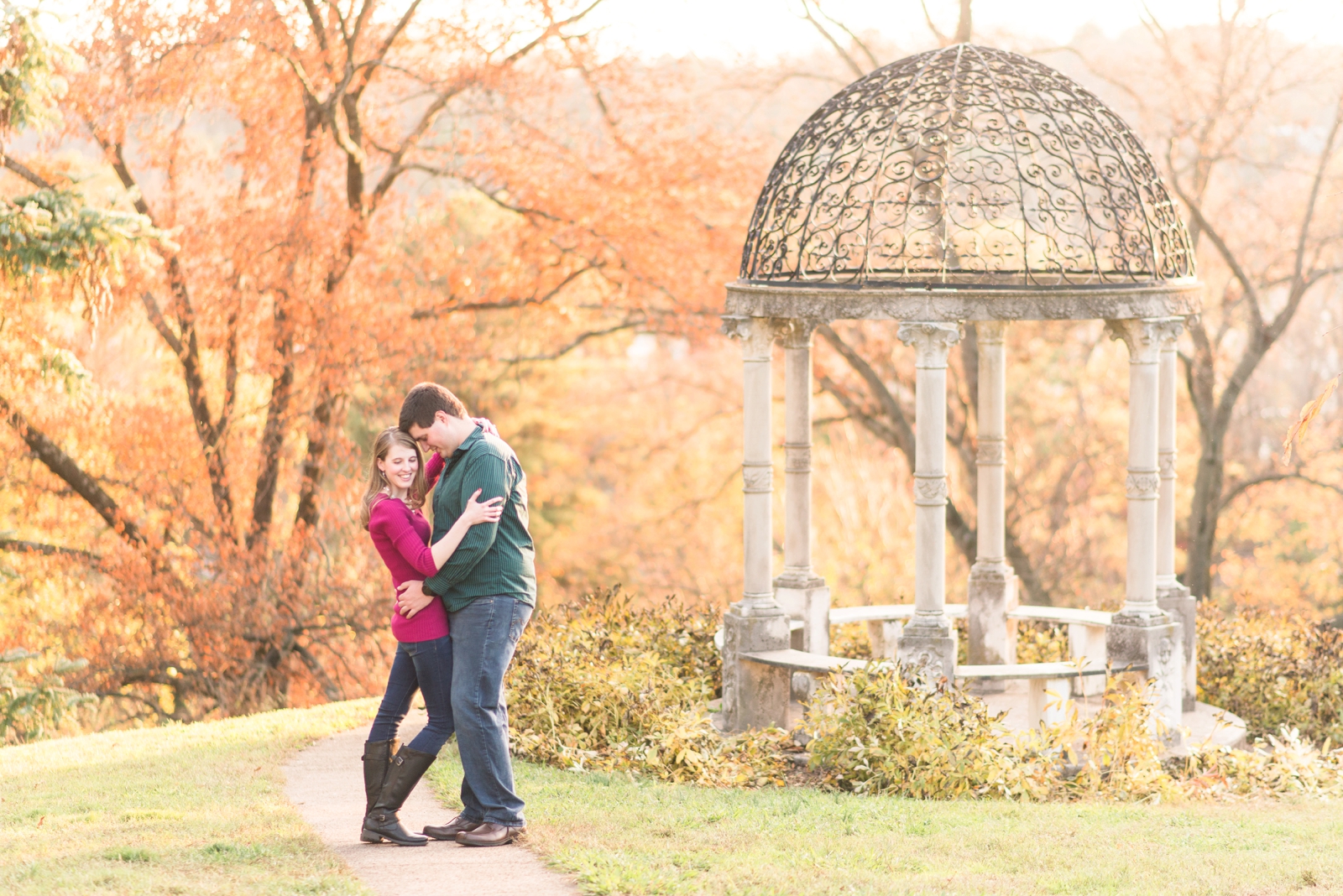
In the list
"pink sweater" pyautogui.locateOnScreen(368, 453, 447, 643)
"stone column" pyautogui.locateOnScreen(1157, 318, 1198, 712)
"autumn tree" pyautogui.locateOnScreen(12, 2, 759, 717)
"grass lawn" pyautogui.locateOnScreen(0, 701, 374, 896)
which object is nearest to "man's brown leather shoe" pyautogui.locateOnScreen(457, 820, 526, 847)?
"grass lawn" pyautogui.locateOnScreen(0, 701, 374, 896)

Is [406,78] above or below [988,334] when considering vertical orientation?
above

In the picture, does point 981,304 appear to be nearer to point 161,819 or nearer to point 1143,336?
point 1143,336

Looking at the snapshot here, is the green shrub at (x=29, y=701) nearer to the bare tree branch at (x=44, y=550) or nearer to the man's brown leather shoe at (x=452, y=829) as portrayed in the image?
the bare tree branch at (x=44, y=550)

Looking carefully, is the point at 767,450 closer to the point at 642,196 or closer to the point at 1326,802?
the point at 1326,802

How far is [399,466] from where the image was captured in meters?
5.45

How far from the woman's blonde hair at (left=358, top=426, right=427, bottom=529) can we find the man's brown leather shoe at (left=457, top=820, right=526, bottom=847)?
1.31 m

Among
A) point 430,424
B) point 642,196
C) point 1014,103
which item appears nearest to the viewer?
point 430,424

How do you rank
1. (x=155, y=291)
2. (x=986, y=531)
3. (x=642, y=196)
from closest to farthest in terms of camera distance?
(x=986, y=531) → (x=155, y=291) → (x=642, y=196)

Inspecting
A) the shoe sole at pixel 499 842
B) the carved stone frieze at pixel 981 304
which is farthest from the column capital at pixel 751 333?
the shoe sole at pixel 499 842

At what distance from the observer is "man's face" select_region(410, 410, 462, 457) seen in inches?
215

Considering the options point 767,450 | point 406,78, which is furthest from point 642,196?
point 767,450

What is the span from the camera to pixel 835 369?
22156 mm

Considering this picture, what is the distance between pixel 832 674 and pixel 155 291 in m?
9.49

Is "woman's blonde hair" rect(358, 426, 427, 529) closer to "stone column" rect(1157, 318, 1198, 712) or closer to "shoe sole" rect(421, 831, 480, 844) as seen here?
"shoe sole" rect(421, 831, 480, 844)
